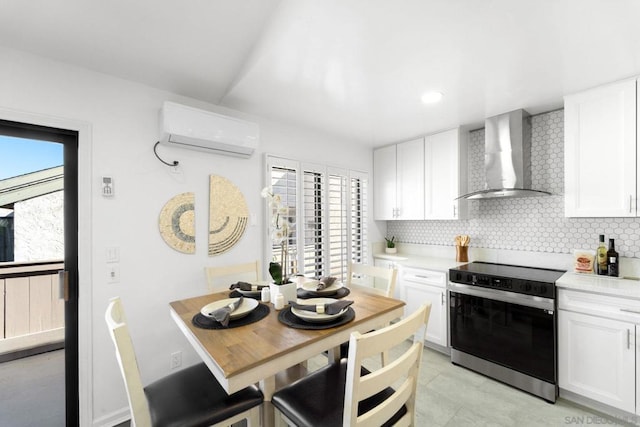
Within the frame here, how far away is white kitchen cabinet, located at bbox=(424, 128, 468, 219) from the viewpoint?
297 centimetres

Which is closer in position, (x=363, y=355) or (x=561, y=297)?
(x=363, y=355)

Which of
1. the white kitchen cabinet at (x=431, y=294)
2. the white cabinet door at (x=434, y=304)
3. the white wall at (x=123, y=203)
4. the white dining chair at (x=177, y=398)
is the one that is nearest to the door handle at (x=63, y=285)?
the white wall at (x=123, y=203)

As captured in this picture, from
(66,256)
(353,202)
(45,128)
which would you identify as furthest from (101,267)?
(353,202)

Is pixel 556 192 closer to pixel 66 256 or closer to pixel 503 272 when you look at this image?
pixel 503 272

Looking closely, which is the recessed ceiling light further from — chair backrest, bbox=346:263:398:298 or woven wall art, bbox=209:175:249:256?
woven wall art, bbox=209:175:249:256

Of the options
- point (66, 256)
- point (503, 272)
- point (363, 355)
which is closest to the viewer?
point (363, 355)

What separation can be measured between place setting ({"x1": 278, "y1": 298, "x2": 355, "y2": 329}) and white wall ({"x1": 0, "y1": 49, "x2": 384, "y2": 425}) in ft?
3.82

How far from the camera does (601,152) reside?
2.10 metres

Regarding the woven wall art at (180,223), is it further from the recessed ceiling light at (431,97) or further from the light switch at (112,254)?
the recessed ceiling light at (431,97)

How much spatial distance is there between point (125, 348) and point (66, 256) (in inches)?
47.9

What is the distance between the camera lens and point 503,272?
244 centimetres

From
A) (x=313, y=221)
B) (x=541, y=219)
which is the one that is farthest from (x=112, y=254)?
(x=541, y=219)

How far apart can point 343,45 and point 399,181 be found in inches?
87.0

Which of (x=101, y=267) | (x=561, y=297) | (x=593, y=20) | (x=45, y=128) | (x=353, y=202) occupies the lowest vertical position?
(x=561, y=297)
